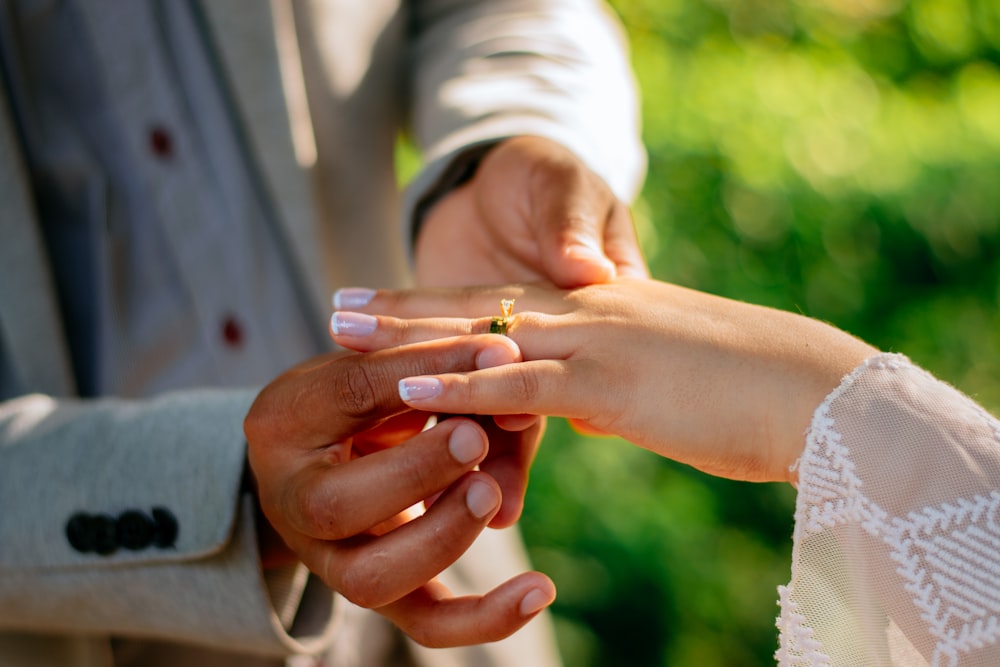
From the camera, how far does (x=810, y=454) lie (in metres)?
0.90

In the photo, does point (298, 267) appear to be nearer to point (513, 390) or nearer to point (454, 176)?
point (454, 176)

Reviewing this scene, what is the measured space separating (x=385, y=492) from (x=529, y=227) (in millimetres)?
534

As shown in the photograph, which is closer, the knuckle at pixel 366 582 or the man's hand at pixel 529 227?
the knuckle at pixel 366 582

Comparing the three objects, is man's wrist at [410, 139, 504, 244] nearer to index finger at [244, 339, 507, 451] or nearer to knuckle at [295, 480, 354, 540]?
index finger at [244, 339, 507, 451]

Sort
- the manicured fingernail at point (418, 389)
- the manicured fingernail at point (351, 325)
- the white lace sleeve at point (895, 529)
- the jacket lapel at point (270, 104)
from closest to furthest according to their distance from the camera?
the white lace sleeve at point (895, 529) < the manicured fingernail at point (418, 389) < the manicured fingernail at point (351, 325) < the jacket lapel at point (270, 104)

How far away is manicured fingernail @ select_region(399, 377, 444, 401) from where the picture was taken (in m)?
0.92

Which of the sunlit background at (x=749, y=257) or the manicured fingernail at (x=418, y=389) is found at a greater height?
the manicured fingernail at (x=418, y=389)

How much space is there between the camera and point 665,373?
989 millimetres

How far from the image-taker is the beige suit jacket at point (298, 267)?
108 cm

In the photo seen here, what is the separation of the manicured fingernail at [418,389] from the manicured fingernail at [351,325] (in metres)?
0.15

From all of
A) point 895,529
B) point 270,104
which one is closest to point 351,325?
point 270,104

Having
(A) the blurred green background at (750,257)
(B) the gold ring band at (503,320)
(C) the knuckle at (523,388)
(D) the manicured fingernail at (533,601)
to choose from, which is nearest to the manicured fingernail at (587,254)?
(B) the gold ring band at (503,320)

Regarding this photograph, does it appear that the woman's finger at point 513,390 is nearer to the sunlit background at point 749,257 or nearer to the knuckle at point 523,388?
the knuckle at point 523,388

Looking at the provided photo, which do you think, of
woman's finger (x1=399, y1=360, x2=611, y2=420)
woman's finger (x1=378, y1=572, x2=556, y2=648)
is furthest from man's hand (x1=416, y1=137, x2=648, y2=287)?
woman's finger (x1=378, y1=572, x2=556, y2=648)
